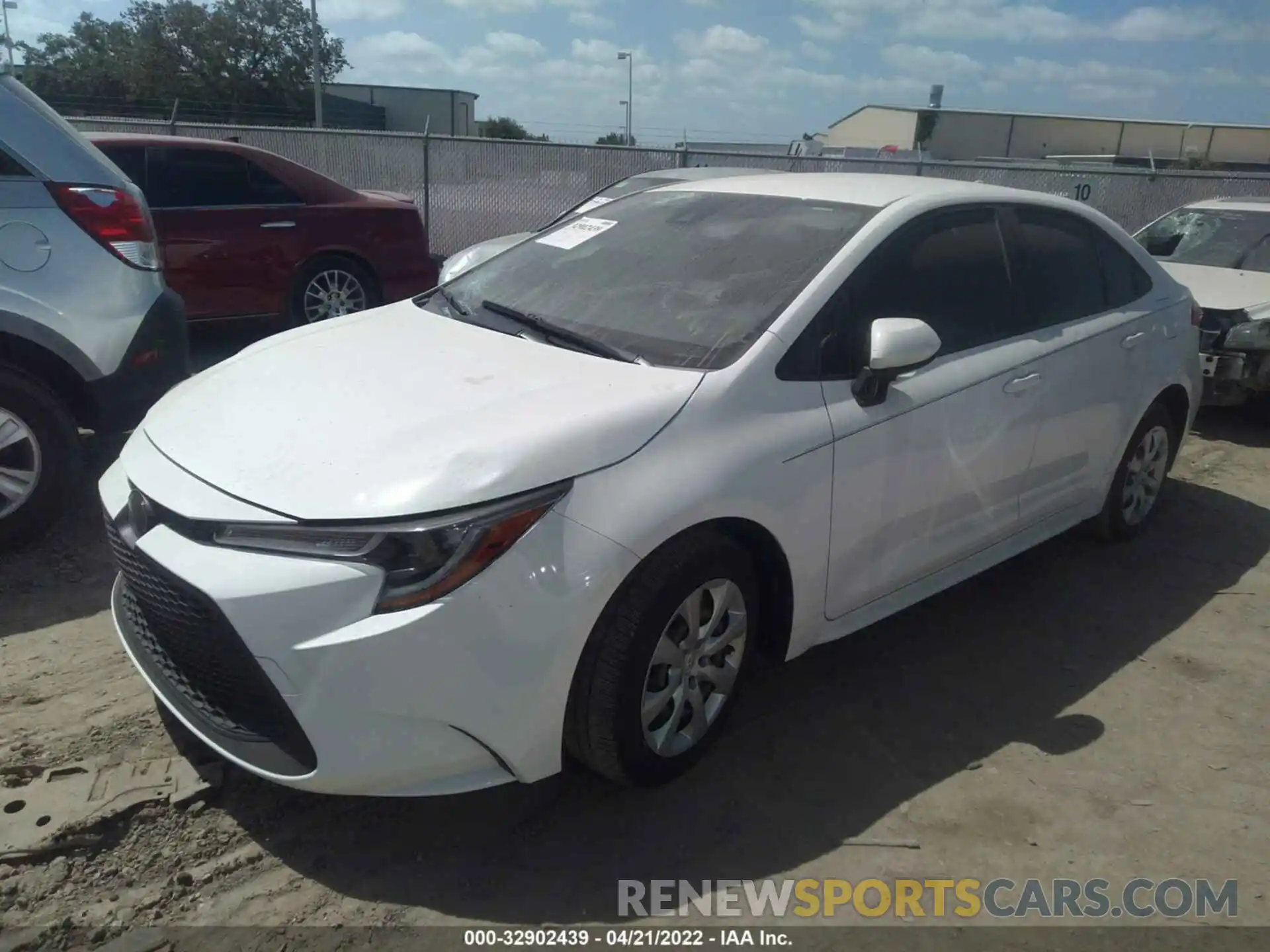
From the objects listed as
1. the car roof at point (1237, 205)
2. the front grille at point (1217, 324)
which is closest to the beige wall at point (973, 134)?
the car roof at point (1237, 205)

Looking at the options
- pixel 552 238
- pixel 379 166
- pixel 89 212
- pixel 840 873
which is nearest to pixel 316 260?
pixel 89 212

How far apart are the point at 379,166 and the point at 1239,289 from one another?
10.2 m

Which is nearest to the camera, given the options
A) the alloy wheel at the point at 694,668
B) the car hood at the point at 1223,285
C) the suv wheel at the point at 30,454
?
the alloy wheel at the point at 694,668

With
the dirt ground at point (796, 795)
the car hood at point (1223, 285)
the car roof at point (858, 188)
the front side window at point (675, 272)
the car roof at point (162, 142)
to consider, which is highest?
the car roof at point (162, 142)

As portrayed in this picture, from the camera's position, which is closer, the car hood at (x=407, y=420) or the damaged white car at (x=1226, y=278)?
the car hood at (x=407, y=420)

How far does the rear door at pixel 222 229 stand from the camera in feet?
24.2

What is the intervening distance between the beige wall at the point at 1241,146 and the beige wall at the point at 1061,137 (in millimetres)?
4746

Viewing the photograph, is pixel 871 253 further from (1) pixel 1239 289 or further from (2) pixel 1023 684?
(1) pixel 1239 289

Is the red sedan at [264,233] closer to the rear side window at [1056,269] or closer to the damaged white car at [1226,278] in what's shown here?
the rear side window at [1056,269]

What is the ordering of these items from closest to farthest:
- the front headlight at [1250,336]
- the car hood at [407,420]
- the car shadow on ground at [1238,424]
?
the car hood at [407,420]
the front headlight at [1250,336]
the car shadow on ground at [1238,424]

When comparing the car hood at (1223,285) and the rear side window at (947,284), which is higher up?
the rear side window at (947,284)

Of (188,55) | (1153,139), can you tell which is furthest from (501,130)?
(1153,139)

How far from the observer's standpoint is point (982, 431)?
353 centimetres

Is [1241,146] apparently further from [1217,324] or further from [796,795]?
[796,795]
